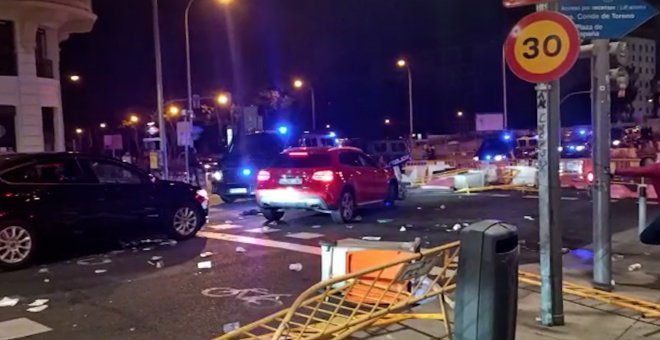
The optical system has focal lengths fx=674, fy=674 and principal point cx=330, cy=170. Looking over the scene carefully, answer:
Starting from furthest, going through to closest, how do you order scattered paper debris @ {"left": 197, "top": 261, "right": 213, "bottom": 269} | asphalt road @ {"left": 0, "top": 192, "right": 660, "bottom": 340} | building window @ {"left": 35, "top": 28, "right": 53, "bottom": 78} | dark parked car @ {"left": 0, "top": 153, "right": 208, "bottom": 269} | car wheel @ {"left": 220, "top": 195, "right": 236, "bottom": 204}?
building window @ {"left": 35, "top": 28, "right": 53, "bottom": 78}
car wheel @ {"left": 220, "top": 195, "right": 236, "bottom": 204}
dark parked car @ {"left": 0, "top": 153, "right": 208, "bottom": 269}
scattered paper debris @ {"left": 197, "top": 261, "right": 213, "bottom": 269}
asphalt road @ {"left": 0, "top": 192, "right": 660, "bottom": 340}

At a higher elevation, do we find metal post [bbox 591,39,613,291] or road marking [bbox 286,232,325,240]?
metal post [bbox 591,39,613,291]

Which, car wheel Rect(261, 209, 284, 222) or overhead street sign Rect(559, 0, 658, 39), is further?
car wheel Rect(261, 209, 284, 222)

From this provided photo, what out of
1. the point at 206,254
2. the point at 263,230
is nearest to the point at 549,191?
the point at 206,254

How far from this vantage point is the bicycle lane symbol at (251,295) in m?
7.32

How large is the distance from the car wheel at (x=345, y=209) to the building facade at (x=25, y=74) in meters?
19.2

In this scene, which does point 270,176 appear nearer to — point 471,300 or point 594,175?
point 594,175

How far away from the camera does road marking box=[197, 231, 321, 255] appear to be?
10680 mm

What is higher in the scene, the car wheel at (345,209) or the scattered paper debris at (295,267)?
the car wheel at (345,209)

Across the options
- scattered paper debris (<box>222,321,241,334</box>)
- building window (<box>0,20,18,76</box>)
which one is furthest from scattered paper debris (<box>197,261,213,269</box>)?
building window (<box>0,20,18,76</box>)

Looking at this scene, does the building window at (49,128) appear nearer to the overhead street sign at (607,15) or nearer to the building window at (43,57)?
the building window at (43,57)

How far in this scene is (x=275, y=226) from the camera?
45.3ft

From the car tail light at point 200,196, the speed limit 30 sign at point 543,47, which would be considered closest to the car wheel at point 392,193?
the car tail light at point 200,196

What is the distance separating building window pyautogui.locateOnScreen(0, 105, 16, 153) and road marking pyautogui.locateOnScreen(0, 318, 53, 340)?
2365 centimetres

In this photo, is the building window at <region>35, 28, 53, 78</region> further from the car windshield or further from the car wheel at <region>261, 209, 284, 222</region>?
the car windshield
